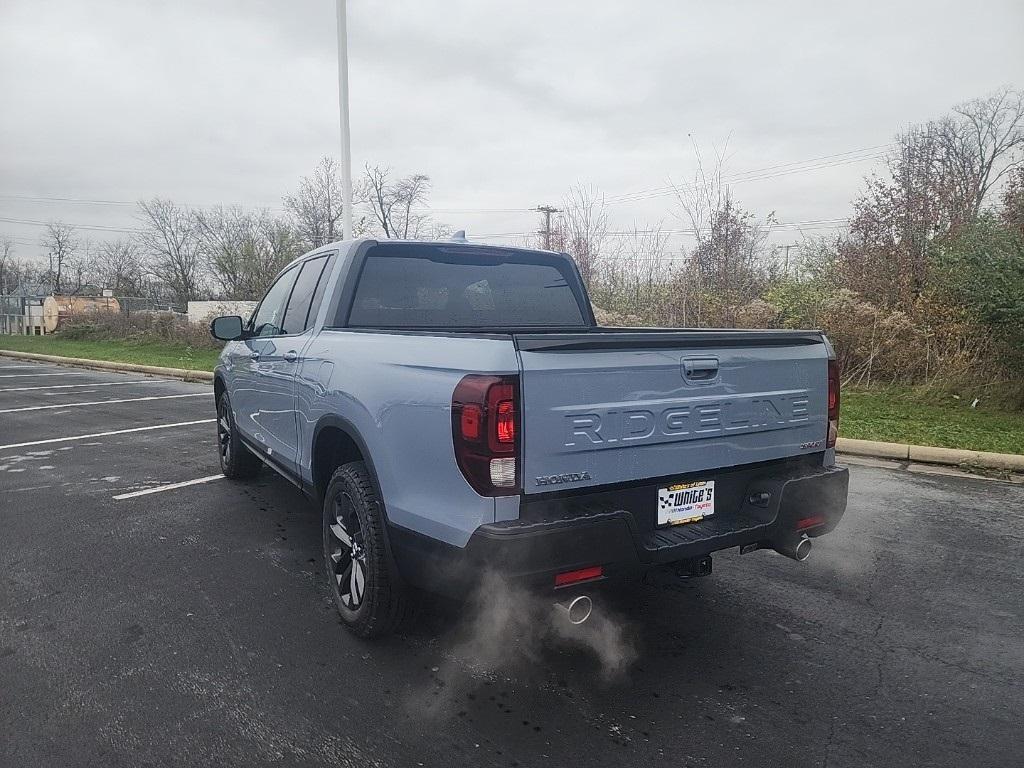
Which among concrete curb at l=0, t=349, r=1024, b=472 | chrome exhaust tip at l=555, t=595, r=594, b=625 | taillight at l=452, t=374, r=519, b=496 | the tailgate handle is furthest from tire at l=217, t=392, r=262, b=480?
concrete curb at l=0, t=349, r=1024, b=472

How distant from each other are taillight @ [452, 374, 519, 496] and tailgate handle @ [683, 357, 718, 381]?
789mm

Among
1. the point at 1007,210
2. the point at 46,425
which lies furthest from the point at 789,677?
the point at 1007,210

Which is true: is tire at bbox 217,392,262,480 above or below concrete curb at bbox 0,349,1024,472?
above

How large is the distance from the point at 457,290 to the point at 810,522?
7.47 feet

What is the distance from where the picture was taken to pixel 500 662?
10.1 feet

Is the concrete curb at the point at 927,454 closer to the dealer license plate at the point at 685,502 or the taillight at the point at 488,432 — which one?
the dealer license plate at the point at 685,502

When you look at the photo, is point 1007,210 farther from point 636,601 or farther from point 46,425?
point 46,425

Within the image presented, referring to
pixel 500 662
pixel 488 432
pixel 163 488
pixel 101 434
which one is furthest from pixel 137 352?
pixel 488 432

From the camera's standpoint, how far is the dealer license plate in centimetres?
288

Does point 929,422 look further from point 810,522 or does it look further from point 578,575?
point 578,575

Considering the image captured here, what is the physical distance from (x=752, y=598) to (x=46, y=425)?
9479 millimetres

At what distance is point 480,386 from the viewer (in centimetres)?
249

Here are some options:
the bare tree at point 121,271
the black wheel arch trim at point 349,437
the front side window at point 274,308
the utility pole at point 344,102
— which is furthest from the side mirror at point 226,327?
the bare tree at point 121,271

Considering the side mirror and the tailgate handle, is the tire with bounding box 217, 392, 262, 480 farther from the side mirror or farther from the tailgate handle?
the tailgate handle
